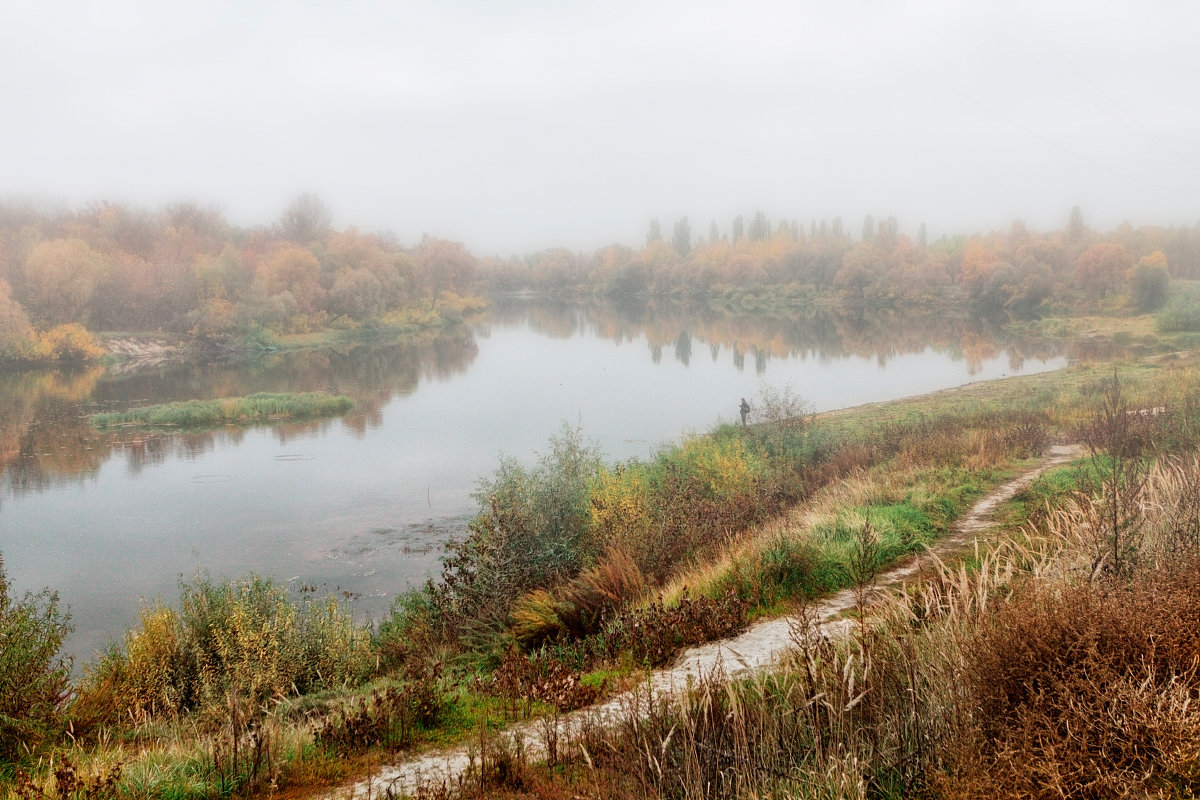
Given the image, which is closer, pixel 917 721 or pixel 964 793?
pixel 964 793

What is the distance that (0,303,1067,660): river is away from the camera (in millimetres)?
15773

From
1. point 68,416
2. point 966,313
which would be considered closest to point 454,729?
point 68,416

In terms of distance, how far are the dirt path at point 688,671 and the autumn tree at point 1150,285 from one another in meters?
64.7

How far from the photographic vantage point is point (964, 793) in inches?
131

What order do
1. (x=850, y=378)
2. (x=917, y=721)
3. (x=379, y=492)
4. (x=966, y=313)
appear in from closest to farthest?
(x=917, y=721)
(x=379, y=492)
(x=850, y=378)
(x=966, y=313)

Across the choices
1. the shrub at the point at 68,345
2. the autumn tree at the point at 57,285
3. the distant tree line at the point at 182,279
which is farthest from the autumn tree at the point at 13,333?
the autumn tree at the point at 57,285

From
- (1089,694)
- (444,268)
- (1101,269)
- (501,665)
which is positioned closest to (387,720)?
(501,665)

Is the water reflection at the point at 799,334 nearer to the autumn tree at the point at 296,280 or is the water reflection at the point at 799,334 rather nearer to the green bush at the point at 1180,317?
the green bush at the point at 1180,317

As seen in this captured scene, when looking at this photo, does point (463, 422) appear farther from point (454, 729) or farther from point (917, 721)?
point (917, 721)

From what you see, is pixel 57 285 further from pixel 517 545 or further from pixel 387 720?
pixel 387 720

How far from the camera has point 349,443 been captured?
27.2 m

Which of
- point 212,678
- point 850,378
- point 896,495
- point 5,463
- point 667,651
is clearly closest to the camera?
point 667,651

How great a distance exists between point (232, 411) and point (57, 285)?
3170cm

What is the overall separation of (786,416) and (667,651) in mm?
14755
